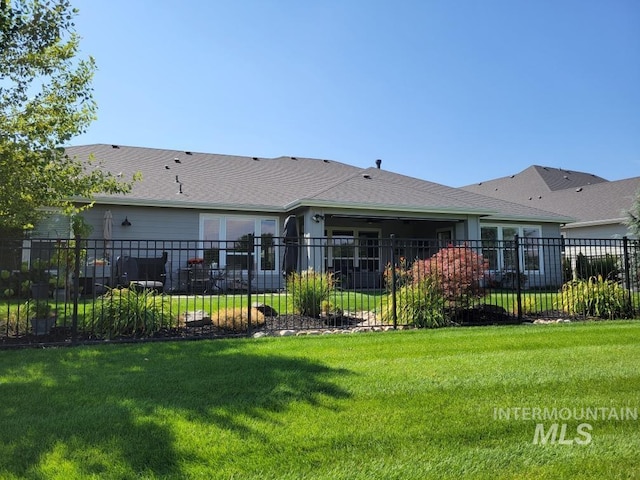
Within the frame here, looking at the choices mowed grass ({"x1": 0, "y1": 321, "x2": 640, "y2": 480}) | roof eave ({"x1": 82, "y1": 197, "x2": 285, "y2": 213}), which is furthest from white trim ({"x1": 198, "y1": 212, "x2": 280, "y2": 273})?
mowed grass ({"x1": 0, "y1": 321, "x2": 640, "y2": 480})

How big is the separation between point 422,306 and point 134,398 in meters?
5.62

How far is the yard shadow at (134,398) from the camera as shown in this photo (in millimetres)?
2709

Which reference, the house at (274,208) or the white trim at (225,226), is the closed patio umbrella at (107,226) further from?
the white trim at (225,226)

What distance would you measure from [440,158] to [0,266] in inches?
714

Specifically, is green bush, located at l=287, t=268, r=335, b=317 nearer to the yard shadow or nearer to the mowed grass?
the mowed grass

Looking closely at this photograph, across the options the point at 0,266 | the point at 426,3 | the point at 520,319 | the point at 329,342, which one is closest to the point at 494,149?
the point at 426,3

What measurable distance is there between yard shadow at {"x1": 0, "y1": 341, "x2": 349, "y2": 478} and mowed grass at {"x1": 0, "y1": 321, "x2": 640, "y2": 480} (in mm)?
15

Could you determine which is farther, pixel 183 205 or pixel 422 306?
pixel 183 205

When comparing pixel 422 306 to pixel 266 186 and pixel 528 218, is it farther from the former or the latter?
pixel 528 218

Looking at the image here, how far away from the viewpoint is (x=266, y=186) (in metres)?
16.6

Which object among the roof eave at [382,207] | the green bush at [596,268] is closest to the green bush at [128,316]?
the roof eave at [382,207]

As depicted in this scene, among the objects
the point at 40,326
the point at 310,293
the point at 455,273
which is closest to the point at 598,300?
the point at 455,273

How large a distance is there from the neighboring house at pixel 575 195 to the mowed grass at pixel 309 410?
15747 mm

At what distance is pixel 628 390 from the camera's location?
3.97 meters
